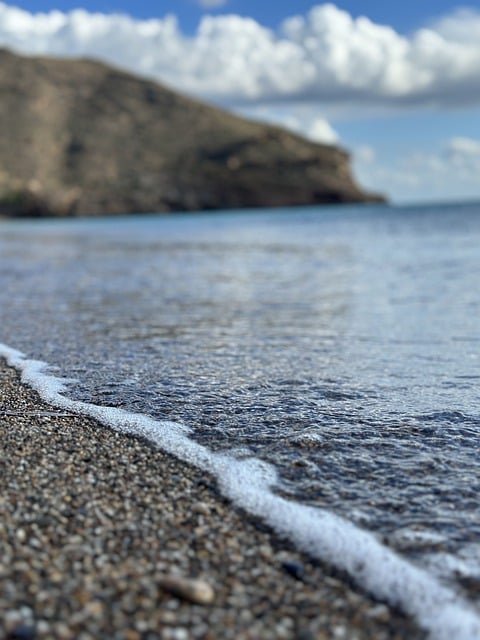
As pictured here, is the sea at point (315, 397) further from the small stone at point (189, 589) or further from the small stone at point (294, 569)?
the small stone at point (189, 589)

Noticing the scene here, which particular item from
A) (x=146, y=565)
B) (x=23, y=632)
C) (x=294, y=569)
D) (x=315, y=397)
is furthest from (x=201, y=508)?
(x=315, y=397)

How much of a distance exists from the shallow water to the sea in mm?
29

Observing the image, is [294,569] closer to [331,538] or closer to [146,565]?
[331,538]

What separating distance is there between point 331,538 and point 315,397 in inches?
166

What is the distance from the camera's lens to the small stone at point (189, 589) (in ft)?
14.8

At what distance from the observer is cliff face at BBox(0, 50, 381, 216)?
17238 centimetres

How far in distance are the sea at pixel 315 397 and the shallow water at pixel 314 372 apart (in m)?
0.03

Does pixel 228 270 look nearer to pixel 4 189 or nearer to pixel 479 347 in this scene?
pixel 479 347

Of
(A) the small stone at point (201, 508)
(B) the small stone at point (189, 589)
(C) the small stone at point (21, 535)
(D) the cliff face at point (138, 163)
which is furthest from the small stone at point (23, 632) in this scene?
(D) the cliff face at point (138, 163)

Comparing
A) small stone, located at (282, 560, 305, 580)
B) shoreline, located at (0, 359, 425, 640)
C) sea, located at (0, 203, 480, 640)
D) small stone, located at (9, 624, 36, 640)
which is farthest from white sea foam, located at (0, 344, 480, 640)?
small stone, located at (9, 624, 36, 640)

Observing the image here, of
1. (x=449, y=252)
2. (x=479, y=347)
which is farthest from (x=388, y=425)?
(x=449, y=252)

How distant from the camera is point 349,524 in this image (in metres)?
5.70

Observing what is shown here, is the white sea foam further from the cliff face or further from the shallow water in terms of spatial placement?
the cliff face

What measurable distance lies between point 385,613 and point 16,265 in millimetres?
30752
